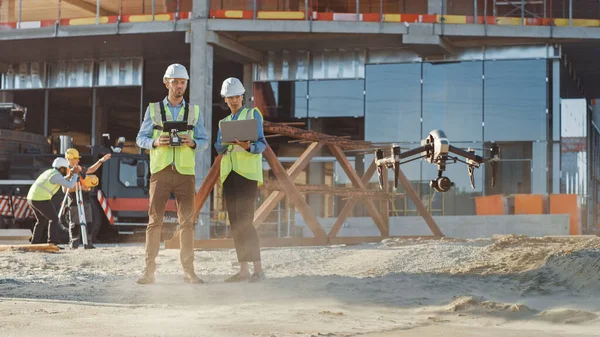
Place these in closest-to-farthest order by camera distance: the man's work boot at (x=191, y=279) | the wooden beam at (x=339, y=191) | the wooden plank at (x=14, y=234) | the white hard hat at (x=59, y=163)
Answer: the man's work boot at (x=191, y=279), the wooden beam at (x=339, y=191), the white hard hat at (x=59, y=163), the wooden plank at (x=14, y=234)

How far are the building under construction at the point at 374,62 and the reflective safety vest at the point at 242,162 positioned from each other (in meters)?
16.8

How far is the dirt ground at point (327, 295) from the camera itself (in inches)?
269

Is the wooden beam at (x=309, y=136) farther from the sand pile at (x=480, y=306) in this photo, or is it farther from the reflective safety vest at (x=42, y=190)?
the sand pile at (x=480, y=306)

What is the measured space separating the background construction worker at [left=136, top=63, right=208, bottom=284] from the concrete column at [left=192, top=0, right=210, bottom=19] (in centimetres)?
2008

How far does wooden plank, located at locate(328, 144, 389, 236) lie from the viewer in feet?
55.0

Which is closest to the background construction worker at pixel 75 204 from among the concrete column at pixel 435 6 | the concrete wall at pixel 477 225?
the concrete wall at pixel 477 225

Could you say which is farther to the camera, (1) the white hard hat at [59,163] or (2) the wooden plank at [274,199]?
(1) the white hard hat at [59,163]

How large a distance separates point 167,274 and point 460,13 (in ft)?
67.7

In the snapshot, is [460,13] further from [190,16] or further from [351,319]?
[351,319]

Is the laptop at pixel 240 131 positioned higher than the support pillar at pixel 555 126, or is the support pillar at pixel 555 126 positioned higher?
the support pillar at pixel 555 126

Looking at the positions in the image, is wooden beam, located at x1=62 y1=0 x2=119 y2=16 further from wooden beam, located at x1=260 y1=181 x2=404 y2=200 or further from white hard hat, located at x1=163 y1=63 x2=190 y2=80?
white hard hat, located at x1=163 y1=63 x2=190 y2=80

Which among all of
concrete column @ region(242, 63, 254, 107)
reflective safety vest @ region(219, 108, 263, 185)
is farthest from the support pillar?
reflective safety vest @ region(219, 108, 263, 185)

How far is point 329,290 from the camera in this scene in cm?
897

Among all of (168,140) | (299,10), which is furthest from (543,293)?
(299,10)
